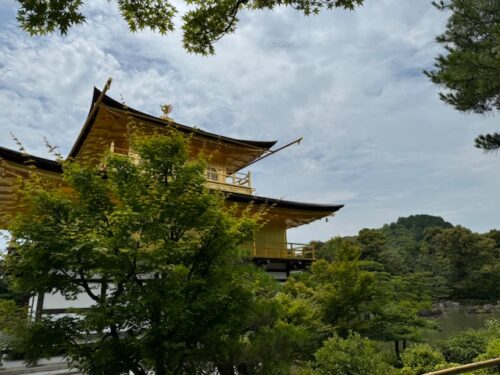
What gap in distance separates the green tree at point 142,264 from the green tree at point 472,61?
5524 mm

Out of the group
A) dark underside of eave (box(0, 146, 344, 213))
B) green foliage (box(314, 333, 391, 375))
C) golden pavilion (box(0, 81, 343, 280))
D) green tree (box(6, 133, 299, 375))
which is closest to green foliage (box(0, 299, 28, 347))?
green tree (box(6, 133, 299, 375))

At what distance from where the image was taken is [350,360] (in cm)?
595

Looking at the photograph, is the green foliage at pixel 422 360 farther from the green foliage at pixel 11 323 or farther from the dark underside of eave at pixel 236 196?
the green foliage at pixel 11 323

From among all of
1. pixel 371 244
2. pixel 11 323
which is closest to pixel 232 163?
pixel 11 323

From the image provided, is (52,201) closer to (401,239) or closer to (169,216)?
(169,216)

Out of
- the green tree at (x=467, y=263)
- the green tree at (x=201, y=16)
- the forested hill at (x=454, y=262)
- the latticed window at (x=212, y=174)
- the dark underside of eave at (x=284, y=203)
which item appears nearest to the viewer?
the green tree at (x=201, y=16)

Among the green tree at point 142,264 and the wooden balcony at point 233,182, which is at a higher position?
the wooden balcony at point 233,182

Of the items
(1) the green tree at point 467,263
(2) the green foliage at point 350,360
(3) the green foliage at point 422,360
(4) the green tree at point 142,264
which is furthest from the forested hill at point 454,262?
(4) the green tree at point 142,264

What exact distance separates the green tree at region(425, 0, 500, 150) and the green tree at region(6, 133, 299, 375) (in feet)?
18.1

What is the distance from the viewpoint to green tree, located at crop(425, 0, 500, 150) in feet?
22.7

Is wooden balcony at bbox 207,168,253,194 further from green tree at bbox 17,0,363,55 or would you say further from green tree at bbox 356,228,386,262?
green tree at bbox 356,228,386,262

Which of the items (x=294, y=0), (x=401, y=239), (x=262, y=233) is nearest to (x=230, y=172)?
(x=262, y=233)

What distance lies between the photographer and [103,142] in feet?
43.7

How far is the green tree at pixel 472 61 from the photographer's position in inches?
273
